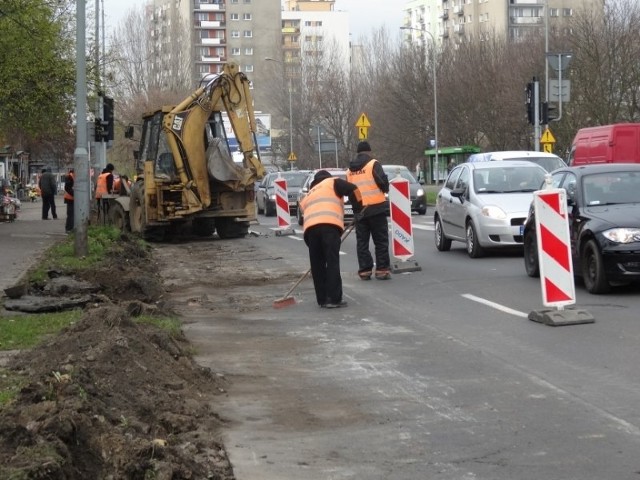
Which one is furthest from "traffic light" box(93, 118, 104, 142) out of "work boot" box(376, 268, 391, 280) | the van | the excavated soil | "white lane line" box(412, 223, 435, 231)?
the excavated soil

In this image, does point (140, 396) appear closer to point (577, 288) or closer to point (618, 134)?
point (577, 288)

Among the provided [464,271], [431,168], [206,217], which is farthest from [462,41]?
[464,271]

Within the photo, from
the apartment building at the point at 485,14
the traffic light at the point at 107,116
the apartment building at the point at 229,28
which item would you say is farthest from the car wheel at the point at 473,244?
the apartment building at the point at 229,28

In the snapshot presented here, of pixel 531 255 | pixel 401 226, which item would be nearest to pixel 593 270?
pixel 531 255

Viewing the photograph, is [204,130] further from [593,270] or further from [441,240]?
[593,270]

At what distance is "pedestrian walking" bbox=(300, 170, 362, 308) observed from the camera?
44.4 ft

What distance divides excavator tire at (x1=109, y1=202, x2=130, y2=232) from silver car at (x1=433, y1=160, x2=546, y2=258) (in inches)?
376

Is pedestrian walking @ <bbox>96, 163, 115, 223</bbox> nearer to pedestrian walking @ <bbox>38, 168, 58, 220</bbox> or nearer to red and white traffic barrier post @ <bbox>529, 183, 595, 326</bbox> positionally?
pedestrian walking @ <bbox>38, 168, 58, 220</bbox>

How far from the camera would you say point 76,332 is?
31.7ft

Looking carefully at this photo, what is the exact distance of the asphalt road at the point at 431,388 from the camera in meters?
6.42

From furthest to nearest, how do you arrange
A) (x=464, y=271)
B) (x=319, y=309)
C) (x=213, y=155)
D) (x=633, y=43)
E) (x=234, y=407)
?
(x=633, y=43), (x=213, y=155), (x=464, y=271), (x=319, y=309), (x=234, y=407)

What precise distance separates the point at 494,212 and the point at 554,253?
756cm

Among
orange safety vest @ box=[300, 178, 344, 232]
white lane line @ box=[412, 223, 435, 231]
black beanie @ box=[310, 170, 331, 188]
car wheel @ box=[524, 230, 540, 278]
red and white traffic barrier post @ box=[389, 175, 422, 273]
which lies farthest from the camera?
white lane line @ box=[412, 223, 435, 231]

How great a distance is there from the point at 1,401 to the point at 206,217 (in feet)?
63.0
